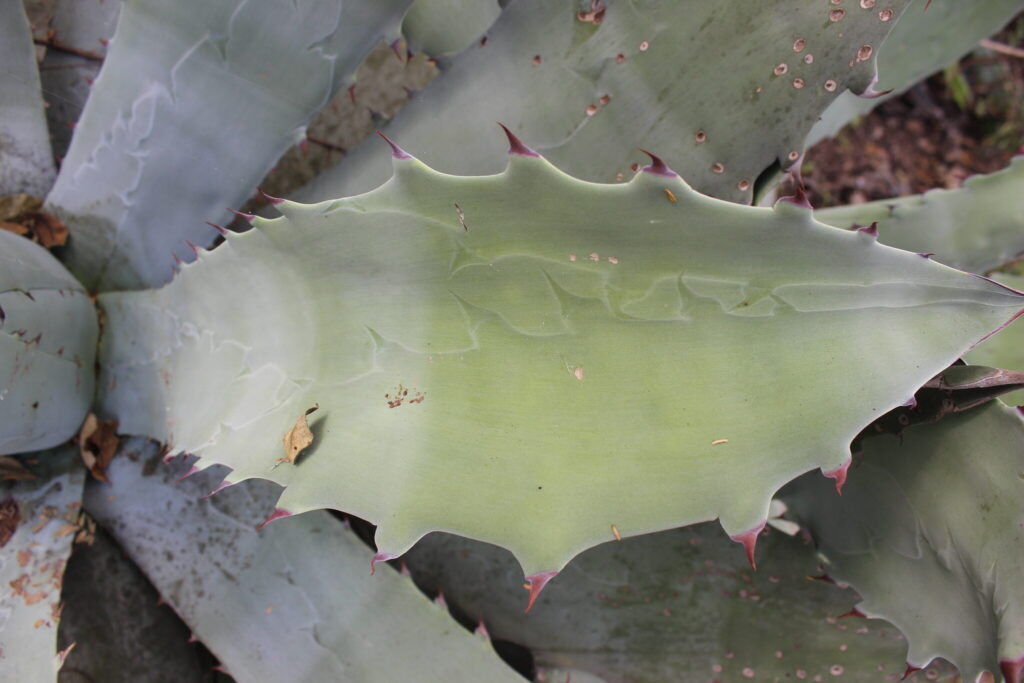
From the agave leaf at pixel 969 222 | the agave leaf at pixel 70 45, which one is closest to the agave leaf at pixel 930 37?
the agave leaf at pixel 969 222

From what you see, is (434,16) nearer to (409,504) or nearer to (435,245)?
(435,245)

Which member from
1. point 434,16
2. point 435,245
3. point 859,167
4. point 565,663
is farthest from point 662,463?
point 859,167

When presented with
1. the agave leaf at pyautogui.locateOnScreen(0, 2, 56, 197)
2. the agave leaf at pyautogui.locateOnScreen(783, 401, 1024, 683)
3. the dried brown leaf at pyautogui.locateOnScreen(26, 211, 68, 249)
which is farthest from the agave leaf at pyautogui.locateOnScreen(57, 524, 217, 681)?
the agave leaf at pyautogui.locateOnScreen(783, 401, 1024, 683)

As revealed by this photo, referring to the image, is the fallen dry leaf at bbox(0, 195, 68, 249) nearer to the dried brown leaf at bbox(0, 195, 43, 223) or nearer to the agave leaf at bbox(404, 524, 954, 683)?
the dried brown leaf at bbox(0, 195, 43, 223)

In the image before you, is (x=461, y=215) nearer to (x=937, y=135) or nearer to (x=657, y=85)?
(x=657, y=85)

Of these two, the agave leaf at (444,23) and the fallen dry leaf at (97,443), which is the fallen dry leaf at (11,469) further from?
the agave leaf at (444,23)

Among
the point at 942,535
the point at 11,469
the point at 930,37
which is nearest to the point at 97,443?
the point at 11,469
